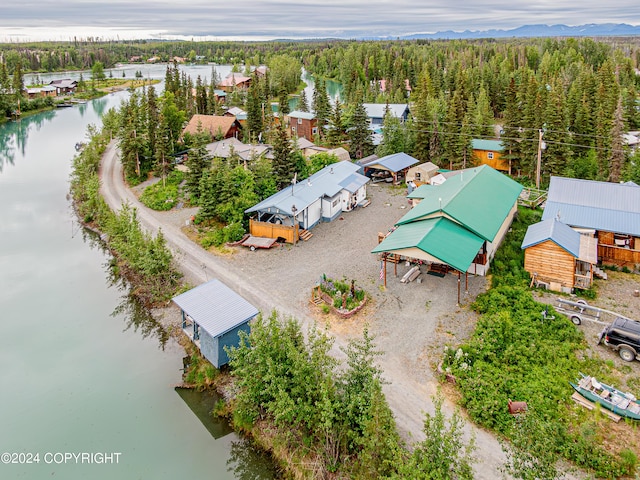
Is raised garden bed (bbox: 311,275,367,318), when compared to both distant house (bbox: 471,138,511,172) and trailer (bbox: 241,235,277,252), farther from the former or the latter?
distant house (bbox: 471,138,511,172)

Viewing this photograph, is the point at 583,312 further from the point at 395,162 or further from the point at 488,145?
the point at 488,145

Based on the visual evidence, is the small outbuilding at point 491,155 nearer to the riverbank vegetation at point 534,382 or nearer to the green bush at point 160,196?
the riverbank vegetation at point 534,382

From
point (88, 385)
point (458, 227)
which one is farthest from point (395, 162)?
point (88, 385)

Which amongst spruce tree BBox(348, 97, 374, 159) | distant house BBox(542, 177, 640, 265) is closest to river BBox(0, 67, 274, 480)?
distant house BBox(542, 177, 640, 265)


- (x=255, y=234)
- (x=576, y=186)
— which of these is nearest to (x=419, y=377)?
(x=255, y=234)

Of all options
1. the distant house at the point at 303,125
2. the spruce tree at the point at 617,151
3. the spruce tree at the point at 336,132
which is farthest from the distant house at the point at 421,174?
the distant house at the point at 303,125
